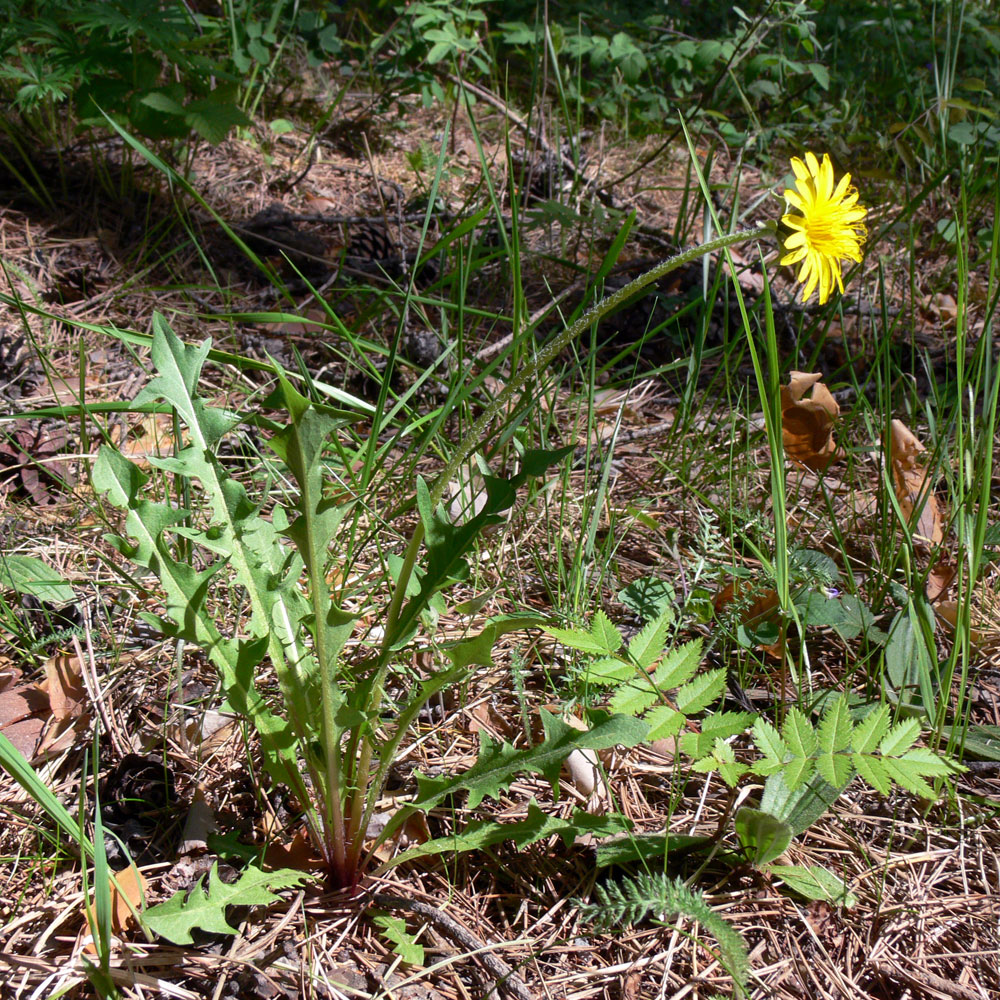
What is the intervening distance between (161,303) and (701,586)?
186 centimetres

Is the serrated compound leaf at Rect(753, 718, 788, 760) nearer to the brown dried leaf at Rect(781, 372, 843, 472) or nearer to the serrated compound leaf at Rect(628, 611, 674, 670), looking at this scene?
the serrated compound leaf at Rect(628, 611, 674, 670)

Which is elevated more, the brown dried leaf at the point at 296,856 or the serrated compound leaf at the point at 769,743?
the serrated compound leaf at the point at 769,743

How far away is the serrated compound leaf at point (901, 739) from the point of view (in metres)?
1.13

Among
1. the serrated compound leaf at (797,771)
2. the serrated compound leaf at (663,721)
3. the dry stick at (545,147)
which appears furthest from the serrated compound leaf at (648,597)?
the dry stick at (545,147)

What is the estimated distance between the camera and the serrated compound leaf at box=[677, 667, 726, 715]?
3.94 ft

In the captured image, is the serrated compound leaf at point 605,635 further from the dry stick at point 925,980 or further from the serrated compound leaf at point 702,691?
the dry stick at point 925,980

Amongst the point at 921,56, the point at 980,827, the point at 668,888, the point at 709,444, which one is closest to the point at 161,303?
the point at 709,444

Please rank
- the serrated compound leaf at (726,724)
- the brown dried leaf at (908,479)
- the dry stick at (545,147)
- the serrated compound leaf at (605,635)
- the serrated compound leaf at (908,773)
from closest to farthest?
the serrated compound leaf at (908,773) < the serrated compound leaf at (726,724) < the serrated compound leaf at (605,635) < the brown dried leaf at (908,479) < the dry stick at (545,147)

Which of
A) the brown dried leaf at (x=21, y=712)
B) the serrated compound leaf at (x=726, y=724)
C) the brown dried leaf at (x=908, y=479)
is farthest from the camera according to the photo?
the brown dried leaf at (x=908, y=479)

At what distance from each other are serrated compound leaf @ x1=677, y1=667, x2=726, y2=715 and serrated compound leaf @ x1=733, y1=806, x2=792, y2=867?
0.16 meters

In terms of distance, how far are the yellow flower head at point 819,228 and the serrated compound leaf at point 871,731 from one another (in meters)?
0.59

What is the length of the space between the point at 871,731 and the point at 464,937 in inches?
25.2

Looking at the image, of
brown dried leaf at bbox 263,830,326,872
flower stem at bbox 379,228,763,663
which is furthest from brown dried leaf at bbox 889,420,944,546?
brown dried leaf at bbox 263,830,326,872

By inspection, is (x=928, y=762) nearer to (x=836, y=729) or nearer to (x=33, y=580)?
(x=836, y=729)
